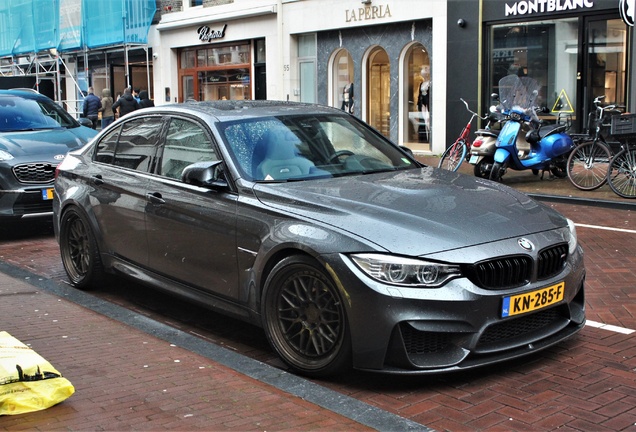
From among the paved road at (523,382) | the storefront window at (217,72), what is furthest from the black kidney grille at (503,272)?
the storefront window at (217,72)

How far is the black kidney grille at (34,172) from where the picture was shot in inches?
391

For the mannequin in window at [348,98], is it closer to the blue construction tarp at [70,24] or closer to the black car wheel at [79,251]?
the blue construction tarp at [70,24]

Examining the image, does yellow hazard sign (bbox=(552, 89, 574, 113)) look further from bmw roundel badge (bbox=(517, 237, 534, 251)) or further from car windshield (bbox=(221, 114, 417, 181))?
bmw roundel badge (bbox=(517, 237, 534, 251))

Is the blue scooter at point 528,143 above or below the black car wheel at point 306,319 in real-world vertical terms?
above

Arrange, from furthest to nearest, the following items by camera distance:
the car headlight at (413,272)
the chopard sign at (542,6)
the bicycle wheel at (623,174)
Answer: the chopard sign at (542,6) < the bicycle wheel at (623,174) < the car headlight at (413,272)

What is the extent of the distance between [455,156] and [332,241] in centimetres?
1066

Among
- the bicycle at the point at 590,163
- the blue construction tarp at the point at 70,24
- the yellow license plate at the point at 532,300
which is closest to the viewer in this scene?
the yellow license plate at the point at 532,300

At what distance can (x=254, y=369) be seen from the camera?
5.04 m

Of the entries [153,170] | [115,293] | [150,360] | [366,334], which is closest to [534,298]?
[366,334]

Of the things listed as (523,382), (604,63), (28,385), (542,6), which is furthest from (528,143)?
(28,385)

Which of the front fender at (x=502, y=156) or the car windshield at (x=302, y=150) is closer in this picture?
the car windshield at (x=302, y=150)

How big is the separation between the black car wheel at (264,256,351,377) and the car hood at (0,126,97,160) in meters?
5.92

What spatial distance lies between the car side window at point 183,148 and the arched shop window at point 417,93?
50.1 feet

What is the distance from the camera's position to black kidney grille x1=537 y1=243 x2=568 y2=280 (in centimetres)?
492
